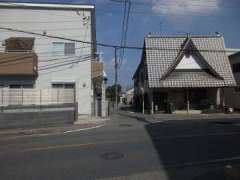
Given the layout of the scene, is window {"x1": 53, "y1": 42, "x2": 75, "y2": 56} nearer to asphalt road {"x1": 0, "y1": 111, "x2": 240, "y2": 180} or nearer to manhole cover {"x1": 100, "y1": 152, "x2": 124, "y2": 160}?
asphalt road {"x1": 0, "y1": 111, "x2": 240, "y2": 180}

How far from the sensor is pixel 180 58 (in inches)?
1313

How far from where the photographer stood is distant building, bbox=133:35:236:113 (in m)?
32.7

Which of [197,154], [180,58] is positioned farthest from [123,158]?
[180,58]

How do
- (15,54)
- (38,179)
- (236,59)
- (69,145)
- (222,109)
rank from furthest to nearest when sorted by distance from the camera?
(236,59), (222,109), (15,54), (69,145), (38,179)

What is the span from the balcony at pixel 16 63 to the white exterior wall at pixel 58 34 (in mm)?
2468

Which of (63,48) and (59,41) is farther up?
(59,41)

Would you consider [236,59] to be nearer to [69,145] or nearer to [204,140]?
[204,140]

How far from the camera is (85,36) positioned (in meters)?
27.0

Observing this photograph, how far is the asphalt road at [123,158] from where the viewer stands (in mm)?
7637

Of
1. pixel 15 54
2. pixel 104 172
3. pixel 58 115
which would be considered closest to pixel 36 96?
pixel 58 115

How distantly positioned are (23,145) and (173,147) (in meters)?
5.58

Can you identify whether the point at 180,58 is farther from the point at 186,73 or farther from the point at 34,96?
the point at 34,96

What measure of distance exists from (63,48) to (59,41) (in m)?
0.66

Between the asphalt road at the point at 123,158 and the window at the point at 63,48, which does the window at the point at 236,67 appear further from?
the asphalt road at the point at 123,158
